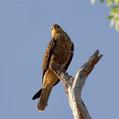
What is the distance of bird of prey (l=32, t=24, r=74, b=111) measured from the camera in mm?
8250

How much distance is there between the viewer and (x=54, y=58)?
28.6ft

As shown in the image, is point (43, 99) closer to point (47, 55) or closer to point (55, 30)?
point (47, 55)

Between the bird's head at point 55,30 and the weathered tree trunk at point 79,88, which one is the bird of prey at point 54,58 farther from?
the weathered tree trunk at point 79,88

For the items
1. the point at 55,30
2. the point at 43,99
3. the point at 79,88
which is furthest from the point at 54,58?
the point at 79,88

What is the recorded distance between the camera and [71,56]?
9.23 meters

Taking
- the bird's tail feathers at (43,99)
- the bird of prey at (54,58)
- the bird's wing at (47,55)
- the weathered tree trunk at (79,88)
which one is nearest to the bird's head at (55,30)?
the bird of prey at (54,58)

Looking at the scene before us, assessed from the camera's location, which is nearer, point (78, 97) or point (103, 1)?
point (103, 1)

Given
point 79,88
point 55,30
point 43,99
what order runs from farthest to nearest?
point 55,30 → point 43,99 → point 79,88

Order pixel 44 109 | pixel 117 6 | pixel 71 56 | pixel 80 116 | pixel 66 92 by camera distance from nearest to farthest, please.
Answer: pixel 117 6
pixel 80 116
pixel 66 92
pixel 44 109
pixel 71 56

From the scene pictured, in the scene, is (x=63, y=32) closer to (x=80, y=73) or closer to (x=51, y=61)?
(x=51, y=61)

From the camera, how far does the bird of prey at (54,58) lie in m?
8.25

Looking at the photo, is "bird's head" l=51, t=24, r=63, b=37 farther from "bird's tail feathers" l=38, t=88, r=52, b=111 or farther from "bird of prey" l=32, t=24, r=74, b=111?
"bird's tail feathers" l=38, t=88, r=52, b=111

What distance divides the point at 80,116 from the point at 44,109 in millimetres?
2796

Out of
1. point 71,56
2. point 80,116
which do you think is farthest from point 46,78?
point 80,116
